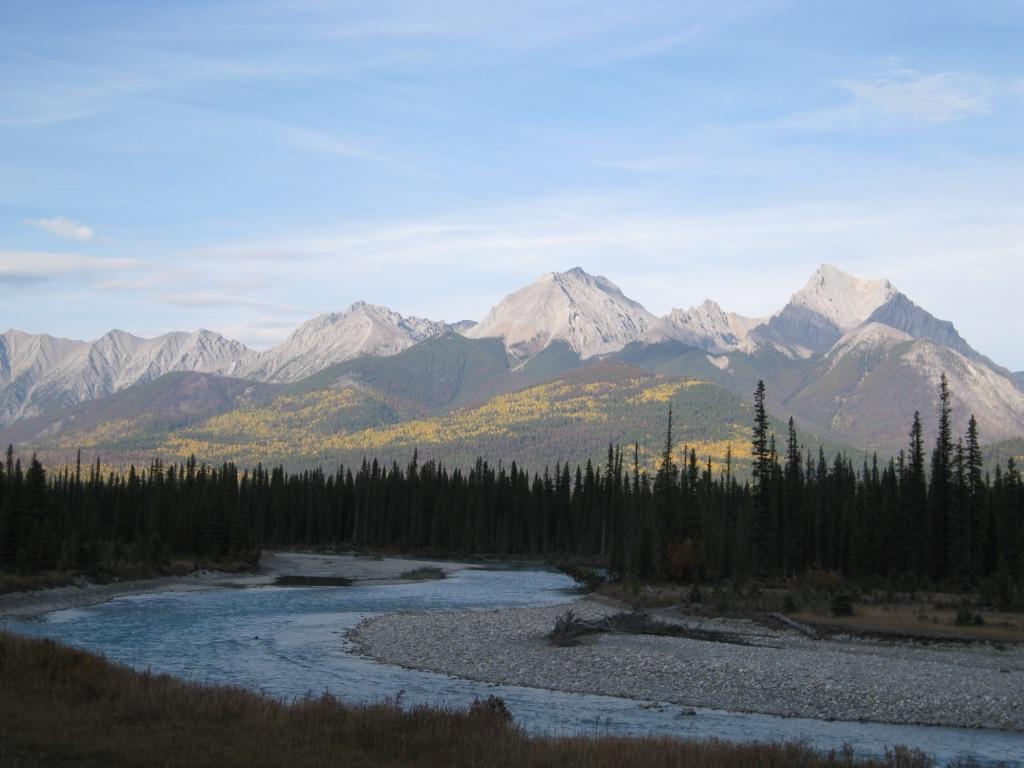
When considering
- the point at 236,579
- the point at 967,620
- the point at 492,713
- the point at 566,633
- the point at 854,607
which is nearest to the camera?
the point at 492,713

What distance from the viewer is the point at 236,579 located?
89.5 metres

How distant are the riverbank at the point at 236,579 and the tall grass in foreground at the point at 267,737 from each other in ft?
118

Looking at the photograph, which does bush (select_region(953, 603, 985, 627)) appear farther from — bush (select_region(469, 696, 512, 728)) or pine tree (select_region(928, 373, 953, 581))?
bush (select_region(469, 696, 512, 728))

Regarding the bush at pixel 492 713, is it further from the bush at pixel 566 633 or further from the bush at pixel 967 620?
the bush at pixel 967 620

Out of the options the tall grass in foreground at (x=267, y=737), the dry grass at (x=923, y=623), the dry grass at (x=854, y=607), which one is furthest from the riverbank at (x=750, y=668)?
the tall grass in foreground at (x=267, y=737)

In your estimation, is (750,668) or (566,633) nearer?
(750,668)

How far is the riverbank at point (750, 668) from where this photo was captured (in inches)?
1267

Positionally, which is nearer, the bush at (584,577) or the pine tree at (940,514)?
the pine tree at (940,514)

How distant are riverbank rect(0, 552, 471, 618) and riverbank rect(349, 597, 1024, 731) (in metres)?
23.5

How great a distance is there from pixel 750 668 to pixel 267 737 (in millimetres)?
23673

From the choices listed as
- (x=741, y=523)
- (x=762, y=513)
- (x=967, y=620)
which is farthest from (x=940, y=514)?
(x=967, y=620)

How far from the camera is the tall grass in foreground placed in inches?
717

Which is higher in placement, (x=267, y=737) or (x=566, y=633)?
(x=267, y=737)

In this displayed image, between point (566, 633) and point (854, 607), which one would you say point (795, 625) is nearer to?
point (854, 607)
